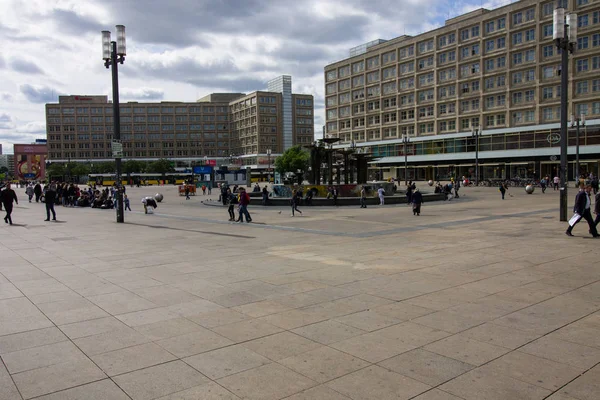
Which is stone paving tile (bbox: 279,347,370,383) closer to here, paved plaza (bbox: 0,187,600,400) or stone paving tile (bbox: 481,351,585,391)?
paved plaza (bbox: 0,187,600,400)

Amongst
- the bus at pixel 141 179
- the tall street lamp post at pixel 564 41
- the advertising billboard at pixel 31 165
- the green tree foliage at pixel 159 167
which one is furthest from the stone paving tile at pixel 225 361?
the advertising billboard at pixel 31 165

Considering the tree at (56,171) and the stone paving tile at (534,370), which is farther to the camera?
the tree at (56,171)

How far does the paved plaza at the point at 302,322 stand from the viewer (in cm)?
Answer: 426

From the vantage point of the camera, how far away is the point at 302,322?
239 inches

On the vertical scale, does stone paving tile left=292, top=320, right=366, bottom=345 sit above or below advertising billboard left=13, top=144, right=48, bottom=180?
below

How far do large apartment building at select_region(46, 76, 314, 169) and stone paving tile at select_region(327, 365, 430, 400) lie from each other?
13832cm

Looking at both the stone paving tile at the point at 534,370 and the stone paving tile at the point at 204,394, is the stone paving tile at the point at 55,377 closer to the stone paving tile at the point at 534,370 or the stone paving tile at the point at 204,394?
the stone paving tile at the point at 204,394

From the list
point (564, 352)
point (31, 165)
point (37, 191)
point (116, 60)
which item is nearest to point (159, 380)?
point (564, 352)

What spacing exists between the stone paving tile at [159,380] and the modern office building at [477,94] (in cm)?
4665

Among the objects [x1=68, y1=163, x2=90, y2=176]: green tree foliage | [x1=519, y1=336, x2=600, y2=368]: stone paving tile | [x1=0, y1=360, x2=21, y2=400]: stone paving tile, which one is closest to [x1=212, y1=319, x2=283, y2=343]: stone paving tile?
[x1=0, y1=360, x2=21, y2=400]: stone paving tile

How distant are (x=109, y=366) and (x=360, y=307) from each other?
3436mm

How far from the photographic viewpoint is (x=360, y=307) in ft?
22.1

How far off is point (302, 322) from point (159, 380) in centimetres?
217

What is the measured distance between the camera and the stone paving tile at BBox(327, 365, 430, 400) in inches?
158
